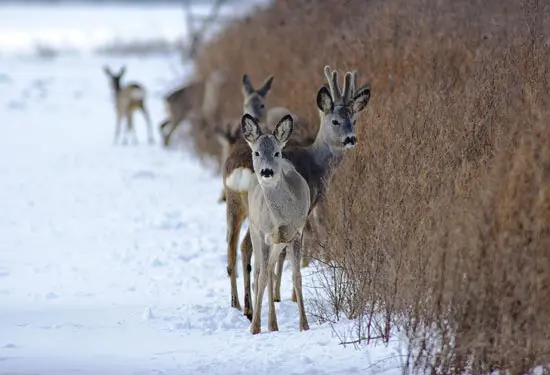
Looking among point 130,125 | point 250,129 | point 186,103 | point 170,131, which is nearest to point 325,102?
point 250,129

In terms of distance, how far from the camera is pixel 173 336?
7.63m

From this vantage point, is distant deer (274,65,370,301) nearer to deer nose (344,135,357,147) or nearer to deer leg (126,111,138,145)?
deer nose (344,135,357,147)

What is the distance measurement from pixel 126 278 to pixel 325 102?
8.23 feet

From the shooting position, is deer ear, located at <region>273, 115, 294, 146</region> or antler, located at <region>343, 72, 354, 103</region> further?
antler, located at <region>343, 72, 354, 103</region>

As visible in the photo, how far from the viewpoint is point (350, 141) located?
9.05 metres

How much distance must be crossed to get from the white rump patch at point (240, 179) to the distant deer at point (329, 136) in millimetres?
574

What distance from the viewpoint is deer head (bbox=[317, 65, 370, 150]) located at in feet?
30.7

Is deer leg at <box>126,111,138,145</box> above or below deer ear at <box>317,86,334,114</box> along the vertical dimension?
above

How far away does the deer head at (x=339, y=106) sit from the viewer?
9352mm

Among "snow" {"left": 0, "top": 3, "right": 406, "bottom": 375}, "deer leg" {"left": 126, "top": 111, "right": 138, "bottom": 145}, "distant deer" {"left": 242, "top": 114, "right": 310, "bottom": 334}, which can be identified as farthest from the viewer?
"deer leg" {"left": 126, "top": 111, "right": 138, "bottom": 145}

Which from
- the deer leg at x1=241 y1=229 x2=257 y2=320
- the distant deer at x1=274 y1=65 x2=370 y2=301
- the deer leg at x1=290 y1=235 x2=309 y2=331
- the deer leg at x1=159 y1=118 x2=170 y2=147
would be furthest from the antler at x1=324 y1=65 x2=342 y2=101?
the deer leg at x1=159 y1=118 x2=170 y2=147

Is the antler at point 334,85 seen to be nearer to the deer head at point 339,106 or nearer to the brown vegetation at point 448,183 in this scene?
the deer head at point 339,106

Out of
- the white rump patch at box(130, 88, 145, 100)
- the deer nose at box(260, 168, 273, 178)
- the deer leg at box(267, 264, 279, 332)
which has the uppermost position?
the white rump patch at box(130, 88, 145, 100)

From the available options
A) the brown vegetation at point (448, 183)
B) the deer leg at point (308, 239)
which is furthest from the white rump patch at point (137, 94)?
the deer leg at point (308, 239)
